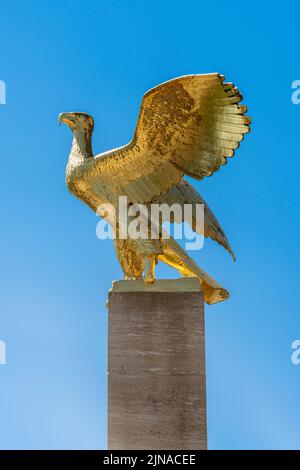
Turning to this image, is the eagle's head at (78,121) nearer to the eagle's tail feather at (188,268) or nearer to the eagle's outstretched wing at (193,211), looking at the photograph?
the eagle's outstretched wing at (193,211)

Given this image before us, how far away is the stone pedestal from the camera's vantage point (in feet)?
22.5

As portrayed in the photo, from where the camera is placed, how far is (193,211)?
25.1ft

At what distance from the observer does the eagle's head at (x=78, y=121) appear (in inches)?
309

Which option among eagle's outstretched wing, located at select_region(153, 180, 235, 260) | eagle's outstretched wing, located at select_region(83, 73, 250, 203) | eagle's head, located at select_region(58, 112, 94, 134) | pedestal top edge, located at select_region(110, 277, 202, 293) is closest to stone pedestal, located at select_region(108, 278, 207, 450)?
pedestal top edge, located at select_region(110, 277, 202, 293)

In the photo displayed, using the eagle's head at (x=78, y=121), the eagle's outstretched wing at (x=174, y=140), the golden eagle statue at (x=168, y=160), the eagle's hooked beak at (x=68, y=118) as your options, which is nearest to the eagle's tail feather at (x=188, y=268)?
the golden eagle statue at (x=168, y=160)

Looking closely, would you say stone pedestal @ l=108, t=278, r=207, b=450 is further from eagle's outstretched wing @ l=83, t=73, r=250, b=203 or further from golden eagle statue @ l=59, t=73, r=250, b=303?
eagle's outstretched wing @ l=83, t=73, r=250, b=203

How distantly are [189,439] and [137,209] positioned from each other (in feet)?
6.86

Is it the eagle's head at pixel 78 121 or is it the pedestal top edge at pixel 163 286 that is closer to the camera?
the pedestal top edge at pixel 163 286

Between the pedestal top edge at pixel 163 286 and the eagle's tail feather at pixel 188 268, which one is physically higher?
the eagle's tail feather at pixel 188 268

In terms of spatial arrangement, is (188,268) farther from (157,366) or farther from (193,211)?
(157,366)

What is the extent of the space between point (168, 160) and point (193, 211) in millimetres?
620

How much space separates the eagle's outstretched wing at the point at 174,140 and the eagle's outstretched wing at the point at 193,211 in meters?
0.22

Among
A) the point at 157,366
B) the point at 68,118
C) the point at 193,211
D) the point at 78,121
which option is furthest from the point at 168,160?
the point at 157,366

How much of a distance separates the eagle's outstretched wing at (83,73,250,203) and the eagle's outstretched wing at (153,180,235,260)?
22 cm
